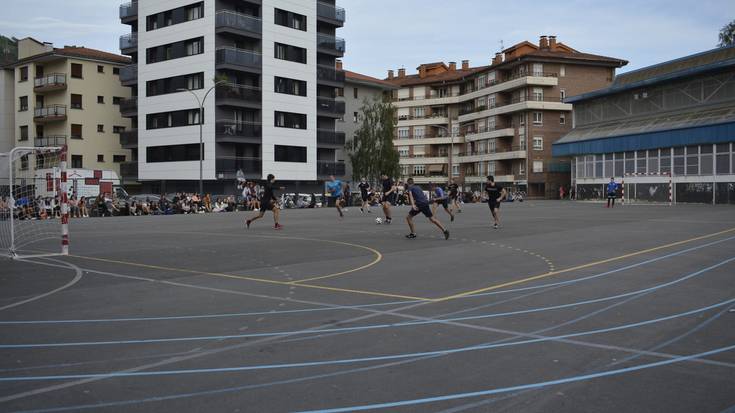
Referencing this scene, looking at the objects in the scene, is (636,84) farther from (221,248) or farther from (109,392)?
(109,392)

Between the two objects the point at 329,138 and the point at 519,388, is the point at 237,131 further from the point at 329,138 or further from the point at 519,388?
the point at 519,388

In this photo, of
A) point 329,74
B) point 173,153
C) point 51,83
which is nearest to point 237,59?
point 173,153

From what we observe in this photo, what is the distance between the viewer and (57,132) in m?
63.2

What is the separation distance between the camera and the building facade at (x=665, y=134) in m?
50.8

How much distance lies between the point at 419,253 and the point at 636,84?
51.1 m

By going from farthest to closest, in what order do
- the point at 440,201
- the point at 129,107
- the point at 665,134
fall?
1. the point at 129,107
2. the point at 665,134
3. the point at 440,201

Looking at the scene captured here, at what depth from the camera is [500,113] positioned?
85000 mm

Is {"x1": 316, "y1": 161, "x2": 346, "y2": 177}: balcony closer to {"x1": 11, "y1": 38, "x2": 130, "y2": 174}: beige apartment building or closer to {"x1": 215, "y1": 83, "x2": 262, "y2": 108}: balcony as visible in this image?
{"x1": 215, "y1": 83, "x2": 262, "y2": 108}: balcony

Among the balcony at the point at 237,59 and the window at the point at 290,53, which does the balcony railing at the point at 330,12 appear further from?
the balcony at the point at 237,59

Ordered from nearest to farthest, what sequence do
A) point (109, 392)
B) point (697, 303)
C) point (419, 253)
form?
1. point (109, 392)
2. point (697, 303)
3. point (419, 253)

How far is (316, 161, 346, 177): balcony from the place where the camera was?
63125mm

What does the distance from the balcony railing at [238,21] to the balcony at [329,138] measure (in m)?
11.7

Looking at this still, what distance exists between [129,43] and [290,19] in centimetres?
1593

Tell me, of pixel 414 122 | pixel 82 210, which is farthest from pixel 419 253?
pixel 414 122
